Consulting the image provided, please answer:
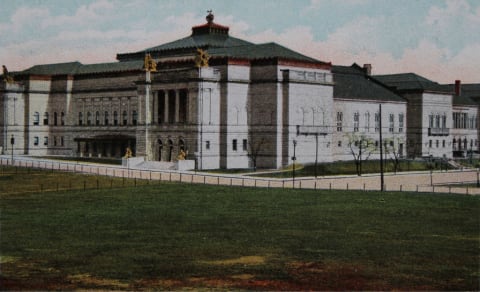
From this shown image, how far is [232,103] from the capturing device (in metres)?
107

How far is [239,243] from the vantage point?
40.3 meters

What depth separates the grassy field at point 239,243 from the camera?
31875mm

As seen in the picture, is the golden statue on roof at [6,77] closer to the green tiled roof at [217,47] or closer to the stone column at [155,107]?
the green tiled roof at [217,47]

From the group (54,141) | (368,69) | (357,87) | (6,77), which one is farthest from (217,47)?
(368,69)

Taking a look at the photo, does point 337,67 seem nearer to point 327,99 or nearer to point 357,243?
point 327,99

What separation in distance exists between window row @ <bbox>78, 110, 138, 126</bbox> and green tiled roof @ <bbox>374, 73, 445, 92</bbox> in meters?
44.6

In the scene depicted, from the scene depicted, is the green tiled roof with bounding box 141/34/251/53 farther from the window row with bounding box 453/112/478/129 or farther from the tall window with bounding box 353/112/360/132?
the window row with bounding box 453/112/478/129

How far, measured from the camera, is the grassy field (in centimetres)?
3188

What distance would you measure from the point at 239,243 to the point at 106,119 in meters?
92.7

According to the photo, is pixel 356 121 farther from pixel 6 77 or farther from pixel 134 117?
pixel 6 77

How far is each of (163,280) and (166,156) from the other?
7705 centimetres

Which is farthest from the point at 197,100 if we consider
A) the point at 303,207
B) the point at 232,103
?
the point at 303,207

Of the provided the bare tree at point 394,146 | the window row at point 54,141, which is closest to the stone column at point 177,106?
the bare tree at point 394,146

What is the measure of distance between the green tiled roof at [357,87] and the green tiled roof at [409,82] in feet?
9.17
